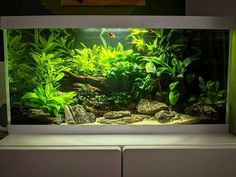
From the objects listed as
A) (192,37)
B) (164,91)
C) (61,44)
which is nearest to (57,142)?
(61,44)

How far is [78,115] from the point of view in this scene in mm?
1600

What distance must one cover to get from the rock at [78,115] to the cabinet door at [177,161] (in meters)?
0.36

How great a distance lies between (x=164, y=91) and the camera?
160cm

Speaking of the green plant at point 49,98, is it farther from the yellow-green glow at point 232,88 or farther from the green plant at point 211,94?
the yellow-green glow at point 232,88

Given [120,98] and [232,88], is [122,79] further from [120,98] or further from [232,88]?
[232,88]

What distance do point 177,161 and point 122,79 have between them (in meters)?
0.56

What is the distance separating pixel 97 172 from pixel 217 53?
0.94 m

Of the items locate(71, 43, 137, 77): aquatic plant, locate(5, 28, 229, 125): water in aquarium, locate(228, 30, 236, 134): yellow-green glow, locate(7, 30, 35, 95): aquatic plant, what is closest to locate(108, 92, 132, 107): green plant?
locate(5, 28, 229, 125): water in aquarium

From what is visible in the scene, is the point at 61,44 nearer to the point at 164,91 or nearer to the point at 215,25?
the point at 164,91
